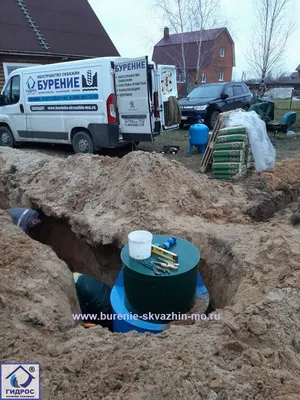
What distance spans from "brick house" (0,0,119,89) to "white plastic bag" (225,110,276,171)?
35.5ft

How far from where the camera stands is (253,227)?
191 inches

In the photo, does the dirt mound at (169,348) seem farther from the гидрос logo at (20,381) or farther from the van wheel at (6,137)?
the van wheel at (6,137)

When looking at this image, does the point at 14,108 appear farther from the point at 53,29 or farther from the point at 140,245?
the point at 140,245

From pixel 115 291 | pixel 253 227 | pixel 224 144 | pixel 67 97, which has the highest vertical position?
pixel 67 97

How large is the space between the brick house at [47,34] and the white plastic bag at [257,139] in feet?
35.5

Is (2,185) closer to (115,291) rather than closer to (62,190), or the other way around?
(62,190)

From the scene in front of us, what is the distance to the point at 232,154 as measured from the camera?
7516 millimetres

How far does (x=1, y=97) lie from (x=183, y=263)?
979 centimetres

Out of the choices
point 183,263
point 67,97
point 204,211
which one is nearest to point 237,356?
point 183,263

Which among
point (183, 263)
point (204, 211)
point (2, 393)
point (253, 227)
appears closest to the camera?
point (2, 393)

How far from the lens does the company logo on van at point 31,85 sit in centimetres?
998

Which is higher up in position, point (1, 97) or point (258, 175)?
point (1, 97)

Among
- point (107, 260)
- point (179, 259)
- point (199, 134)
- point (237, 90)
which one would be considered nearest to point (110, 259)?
point (107, 260)

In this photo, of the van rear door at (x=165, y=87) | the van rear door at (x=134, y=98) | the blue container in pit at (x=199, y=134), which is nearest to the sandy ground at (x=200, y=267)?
the van rear door at (x=134, y=98)
